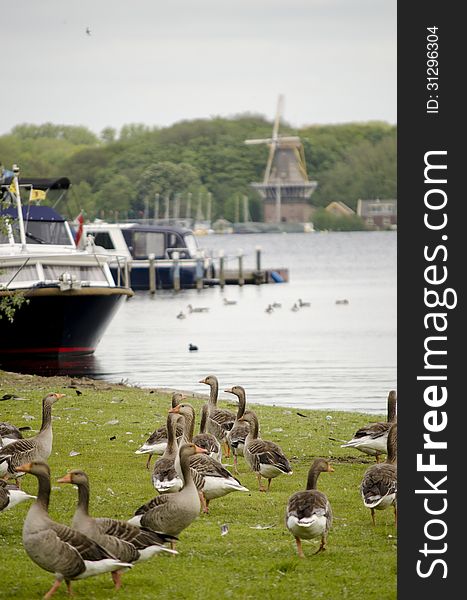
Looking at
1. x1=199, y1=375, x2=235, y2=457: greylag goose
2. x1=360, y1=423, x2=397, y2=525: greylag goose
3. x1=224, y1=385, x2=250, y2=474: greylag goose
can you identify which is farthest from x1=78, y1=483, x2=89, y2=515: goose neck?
x1=199, y1=375, x2=235, y2=457: greylag goose

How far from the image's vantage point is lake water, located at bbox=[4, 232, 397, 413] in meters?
34.7

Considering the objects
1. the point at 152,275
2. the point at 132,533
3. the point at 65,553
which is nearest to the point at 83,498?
the point at 132,533

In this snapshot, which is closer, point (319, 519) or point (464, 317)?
point (464, 317)

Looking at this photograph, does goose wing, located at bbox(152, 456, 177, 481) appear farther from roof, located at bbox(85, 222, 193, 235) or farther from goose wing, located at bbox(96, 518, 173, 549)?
roof, located at bbox(85, 222, 193, 235)

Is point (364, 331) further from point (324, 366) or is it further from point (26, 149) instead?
point (26, 149)

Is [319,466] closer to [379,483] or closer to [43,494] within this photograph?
[379,483]

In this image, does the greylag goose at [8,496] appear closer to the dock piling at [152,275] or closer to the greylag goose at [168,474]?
the greylag goose at [168,474]

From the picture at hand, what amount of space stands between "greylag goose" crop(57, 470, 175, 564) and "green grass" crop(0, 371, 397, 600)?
35 cm

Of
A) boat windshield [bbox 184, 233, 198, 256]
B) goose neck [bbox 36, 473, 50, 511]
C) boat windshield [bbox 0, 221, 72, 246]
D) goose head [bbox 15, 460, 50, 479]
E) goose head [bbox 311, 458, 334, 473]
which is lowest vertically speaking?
boat windshield [bbox 184, 233, 198, 256]

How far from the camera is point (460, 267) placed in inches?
366

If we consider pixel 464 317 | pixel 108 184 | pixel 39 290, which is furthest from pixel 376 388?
pixel 108 184

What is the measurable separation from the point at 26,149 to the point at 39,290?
135 metres

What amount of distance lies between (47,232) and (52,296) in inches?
262

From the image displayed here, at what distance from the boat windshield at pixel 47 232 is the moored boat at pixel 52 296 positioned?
3.21ft
